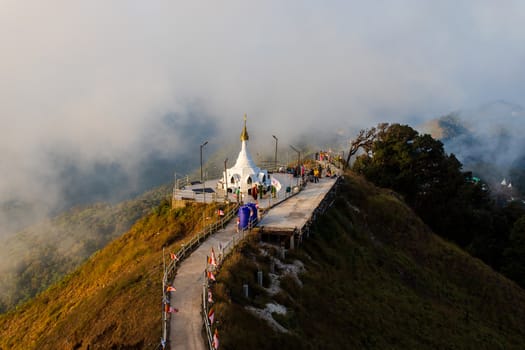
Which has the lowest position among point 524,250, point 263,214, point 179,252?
point 524,250

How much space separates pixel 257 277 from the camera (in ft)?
68.4

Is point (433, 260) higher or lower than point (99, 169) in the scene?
lower

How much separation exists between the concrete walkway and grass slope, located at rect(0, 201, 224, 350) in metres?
0.84

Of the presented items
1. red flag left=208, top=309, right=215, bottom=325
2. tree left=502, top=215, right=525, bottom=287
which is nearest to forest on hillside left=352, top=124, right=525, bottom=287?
tree left=502, top=215, right=525, bottom=287

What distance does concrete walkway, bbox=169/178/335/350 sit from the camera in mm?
15391

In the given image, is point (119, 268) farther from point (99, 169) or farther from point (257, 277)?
point (99, 169)

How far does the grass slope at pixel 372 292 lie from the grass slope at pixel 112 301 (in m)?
3.55

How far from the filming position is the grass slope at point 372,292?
1818 cm

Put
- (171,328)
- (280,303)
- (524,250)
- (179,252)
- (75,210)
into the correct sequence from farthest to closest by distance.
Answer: (75,210) → (524,250) → (179,252) → (280,303) → (171,328)

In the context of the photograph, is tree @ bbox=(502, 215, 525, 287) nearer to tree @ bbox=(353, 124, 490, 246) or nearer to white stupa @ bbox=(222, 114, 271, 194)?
tree @ bbox=(353, 124, 490, 246)

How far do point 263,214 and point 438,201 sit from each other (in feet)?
111

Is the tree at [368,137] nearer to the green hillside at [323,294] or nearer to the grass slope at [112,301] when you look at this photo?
the green hillside at [323,294]

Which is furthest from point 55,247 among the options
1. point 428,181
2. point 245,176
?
point 428,181

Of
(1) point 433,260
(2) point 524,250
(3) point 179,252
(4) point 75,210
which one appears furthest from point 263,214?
(4) point 75,210
